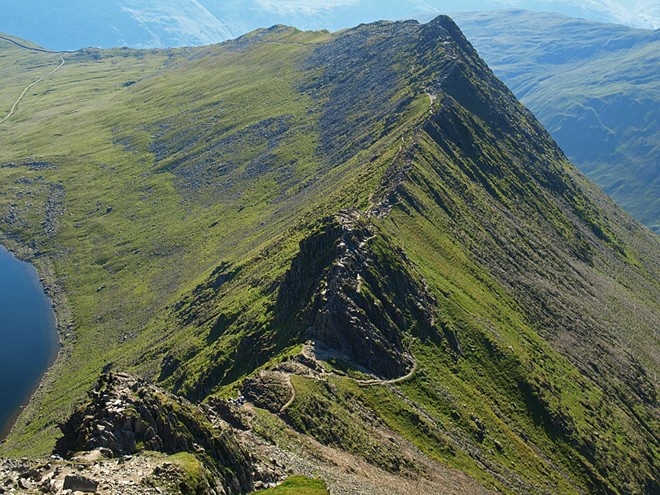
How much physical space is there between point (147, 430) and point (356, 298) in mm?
56882

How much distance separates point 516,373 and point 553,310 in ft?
159

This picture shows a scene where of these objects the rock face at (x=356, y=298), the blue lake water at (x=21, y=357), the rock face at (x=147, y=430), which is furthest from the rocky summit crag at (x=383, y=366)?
the blue lake water at (x=21, y=357)

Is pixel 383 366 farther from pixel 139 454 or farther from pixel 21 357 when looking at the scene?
pixel 21 357

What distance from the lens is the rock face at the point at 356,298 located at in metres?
103

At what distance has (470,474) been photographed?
292 feet

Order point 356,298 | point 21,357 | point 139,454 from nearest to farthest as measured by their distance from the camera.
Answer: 1. point 139,454
2. point 356,298
3. point 21,357

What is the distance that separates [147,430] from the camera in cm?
5584

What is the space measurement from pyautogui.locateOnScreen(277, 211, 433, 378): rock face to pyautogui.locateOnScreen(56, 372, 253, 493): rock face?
4030 centimetres

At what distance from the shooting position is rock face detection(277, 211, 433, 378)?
4048 inches

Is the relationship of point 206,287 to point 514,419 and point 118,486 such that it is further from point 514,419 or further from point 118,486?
point 118,486

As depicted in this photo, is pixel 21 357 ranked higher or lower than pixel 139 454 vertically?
lower

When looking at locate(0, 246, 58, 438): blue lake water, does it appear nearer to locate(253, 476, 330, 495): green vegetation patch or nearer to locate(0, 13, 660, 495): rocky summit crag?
locate(0, 13, 660, 495): rocky summit crag

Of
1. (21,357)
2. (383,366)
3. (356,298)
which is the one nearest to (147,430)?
(383,366)

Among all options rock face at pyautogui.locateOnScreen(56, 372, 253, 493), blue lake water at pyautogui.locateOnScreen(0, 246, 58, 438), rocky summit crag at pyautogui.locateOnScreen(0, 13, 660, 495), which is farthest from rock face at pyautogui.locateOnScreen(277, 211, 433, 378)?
blue lake water at pyautogui.locateOnScreen(0, 246, 58, 438)
